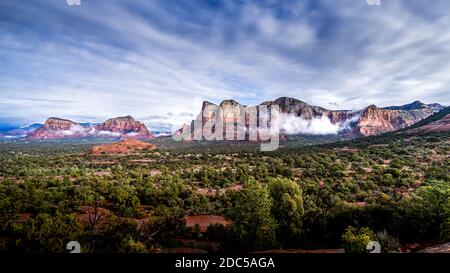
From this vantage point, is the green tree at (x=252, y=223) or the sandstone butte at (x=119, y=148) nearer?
the green tree at (x=252, y=223)

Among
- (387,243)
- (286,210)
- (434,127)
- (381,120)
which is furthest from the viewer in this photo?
(381,120)

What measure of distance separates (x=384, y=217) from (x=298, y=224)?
4.04 m

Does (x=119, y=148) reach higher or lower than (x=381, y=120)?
lower

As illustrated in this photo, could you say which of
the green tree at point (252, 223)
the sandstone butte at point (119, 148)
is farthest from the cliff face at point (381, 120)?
the green tree at point (252, 223)

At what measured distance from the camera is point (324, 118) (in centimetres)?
17350

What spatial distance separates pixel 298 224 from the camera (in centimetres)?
1306

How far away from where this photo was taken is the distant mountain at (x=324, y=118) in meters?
148

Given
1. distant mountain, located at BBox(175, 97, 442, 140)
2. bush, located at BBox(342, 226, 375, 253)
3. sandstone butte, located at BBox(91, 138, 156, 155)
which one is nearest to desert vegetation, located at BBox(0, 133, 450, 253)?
bush, located at BBox(342, 226, 375, 253)

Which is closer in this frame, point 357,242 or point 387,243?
point 357,242

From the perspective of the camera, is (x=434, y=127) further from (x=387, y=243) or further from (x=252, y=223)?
(x=252, y=223)

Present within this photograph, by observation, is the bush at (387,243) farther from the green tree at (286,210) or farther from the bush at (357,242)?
the green tree at (286,210)

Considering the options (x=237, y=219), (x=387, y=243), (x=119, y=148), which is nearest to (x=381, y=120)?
(x=119, y=148)

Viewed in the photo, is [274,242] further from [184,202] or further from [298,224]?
[184,202]
